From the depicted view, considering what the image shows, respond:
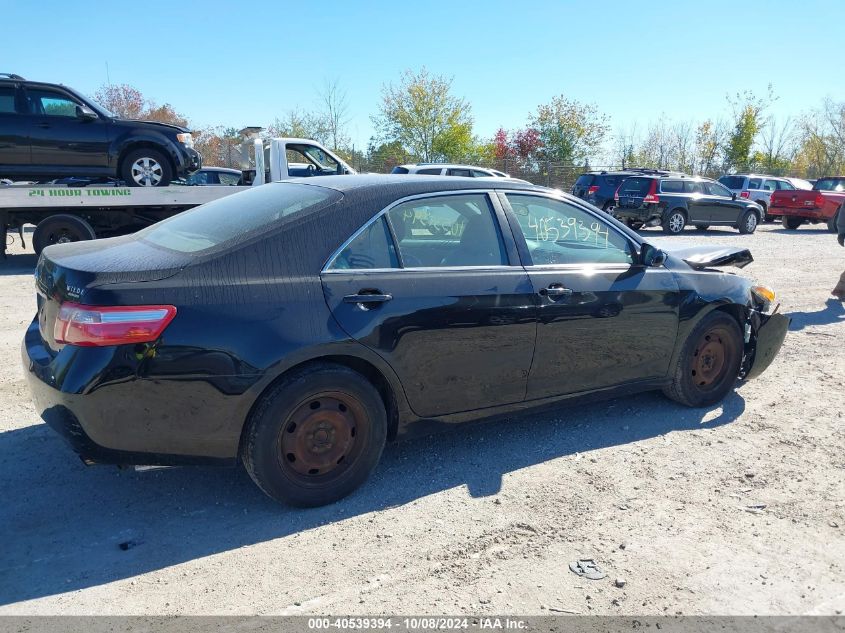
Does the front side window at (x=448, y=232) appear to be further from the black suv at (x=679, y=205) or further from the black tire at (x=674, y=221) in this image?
the black tire at (x=674, y=221)

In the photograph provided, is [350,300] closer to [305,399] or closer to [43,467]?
[305,399]

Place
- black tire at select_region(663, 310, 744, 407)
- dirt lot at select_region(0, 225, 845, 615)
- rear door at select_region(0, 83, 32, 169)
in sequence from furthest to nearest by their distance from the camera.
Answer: rear door at select_region(0, 83, 32, 169), black tire at select_region(663, 310, 744, 407), dirt lot at select_region(0, 225, 845, 615)

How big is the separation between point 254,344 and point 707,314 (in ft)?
10.5

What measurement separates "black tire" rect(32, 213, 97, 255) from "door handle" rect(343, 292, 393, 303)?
9084mm

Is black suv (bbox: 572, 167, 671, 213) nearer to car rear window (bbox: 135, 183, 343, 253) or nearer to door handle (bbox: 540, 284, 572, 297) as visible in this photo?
door handle (bbox: 540, 284, 572, 297)

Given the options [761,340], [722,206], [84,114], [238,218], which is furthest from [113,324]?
[722,206]

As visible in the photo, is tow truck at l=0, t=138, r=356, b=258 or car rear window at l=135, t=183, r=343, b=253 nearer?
car rear window at l=135, t=183, r=343, b=253

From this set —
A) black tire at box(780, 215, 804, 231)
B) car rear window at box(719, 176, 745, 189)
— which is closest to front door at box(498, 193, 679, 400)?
black tire at box(780, 215, 804, 231)

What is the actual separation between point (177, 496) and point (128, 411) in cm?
80

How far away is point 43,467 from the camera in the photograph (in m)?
3.70

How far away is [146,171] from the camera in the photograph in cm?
1126

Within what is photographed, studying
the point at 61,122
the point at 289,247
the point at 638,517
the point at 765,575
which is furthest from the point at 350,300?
the point at 61,122

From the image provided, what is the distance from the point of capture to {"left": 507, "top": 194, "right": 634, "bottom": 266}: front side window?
4.02m

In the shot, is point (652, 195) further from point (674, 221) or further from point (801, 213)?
point (801, 213)
